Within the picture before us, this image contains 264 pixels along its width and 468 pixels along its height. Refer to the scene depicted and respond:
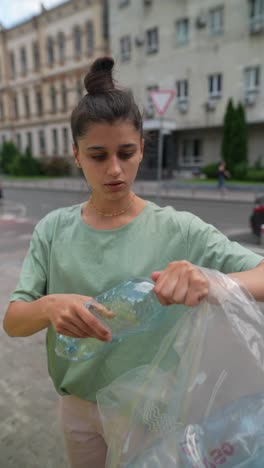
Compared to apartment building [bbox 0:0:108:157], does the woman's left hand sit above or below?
below

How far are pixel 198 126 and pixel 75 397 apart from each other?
76.2 feet

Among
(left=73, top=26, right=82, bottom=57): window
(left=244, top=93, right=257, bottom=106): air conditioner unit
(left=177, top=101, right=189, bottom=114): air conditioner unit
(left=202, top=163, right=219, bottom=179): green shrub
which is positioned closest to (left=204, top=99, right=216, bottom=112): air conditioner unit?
(left=177, top=101, right=189, bottom=114): air conditioner unit

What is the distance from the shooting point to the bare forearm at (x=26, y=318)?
94cm

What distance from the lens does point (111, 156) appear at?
1.03m

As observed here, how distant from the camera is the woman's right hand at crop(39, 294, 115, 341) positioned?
0.82 m

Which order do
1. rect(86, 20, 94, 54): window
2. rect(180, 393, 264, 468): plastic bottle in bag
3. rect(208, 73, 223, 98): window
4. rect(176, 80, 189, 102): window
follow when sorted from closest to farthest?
1. rect(180, 393, 264, 468): plastic bottle in bag
2. rect(208, 73, 223, 98): window
3. rect(176, 80, 189, 102): window
4. rect(86, 20, 94, 54): window

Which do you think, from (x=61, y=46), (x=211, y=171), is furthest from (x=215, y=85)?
(x=61, y=46)

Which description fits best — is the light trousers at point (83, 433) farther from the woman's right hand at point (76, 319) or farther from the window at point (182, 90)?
the window at point (182, 90)

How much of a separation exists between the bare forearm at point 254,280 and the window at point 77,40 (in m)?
33.0

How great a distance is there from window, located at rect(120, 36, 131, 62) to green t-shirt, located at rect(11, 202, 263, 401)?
2692 centimetres

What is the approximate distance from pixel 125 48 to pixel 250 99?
1032cm

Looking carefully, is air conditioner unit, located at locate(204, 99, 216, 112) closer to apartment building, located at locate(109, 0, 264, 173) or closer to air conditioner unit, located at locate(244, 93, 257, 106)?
apartment building, located at locate(109, 0, 264, 173)

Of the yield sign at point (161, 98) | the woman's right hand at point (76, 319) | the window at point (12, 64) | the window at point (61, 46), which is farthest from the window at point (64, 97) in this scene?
the woman's right hand at point (76, 319)

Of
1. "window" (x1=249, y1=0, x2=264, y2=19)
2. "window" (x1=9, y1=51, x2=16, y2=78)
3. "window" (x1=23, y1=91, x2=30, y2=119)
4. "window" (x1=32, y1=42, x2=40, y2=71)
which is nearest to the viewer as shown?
"window" (x1=249, y1=0, x2=264, y2=19)
